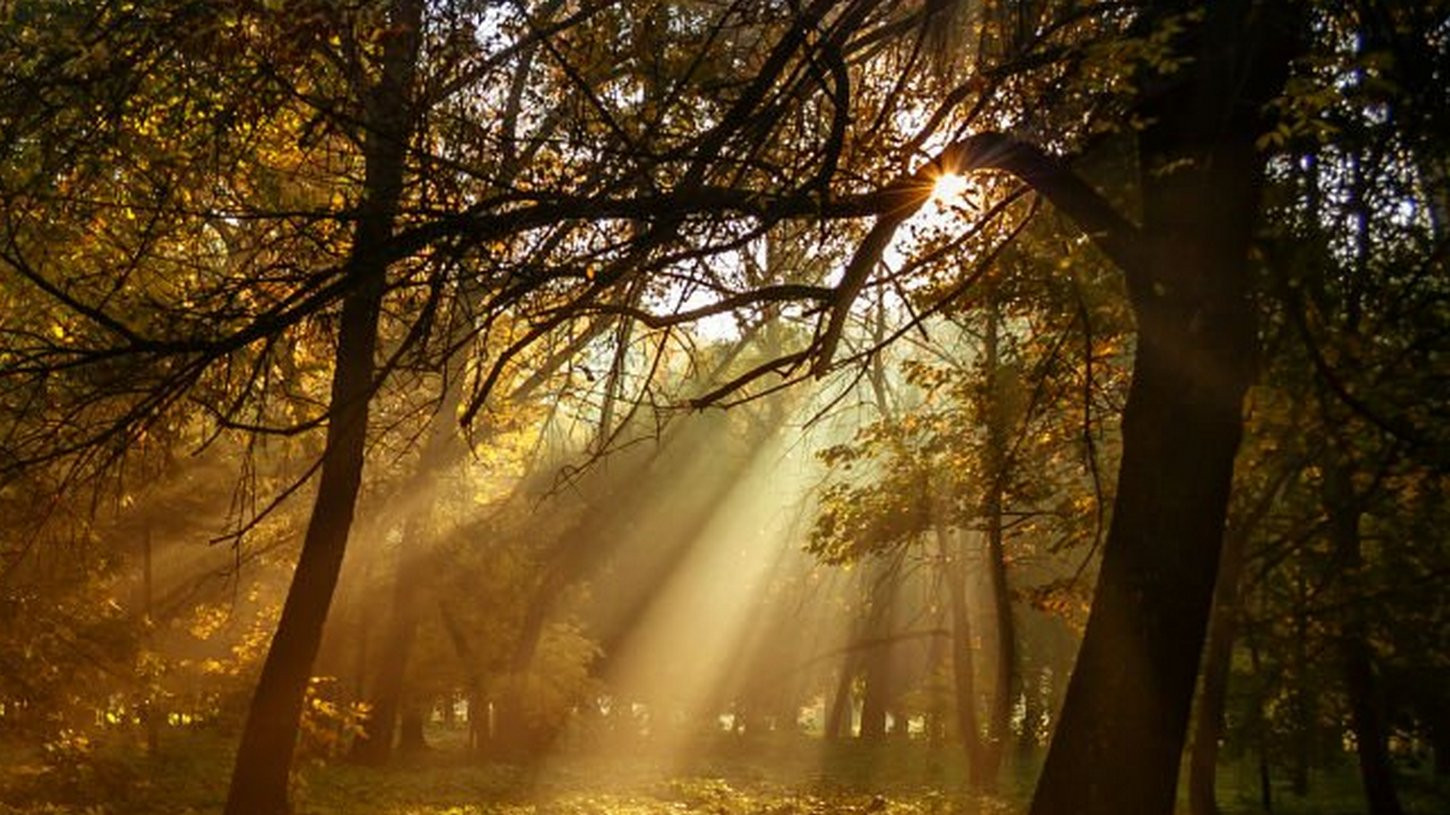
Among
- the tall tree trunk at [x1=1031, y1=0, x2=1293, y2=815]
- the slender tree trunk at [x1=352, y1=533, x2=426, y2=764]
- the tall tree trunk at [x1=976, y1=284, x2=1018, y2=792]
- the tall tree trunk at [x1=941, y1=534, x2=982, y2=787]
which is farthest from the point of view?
the slender tree trunk at [x1=352, y1=533, x2=426, y2=764]

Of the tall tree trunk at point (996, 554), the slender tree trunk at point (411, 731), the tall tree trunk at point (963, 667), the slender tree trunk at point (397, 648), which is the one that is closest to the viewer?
the tall tree trunk at point (996, 554)

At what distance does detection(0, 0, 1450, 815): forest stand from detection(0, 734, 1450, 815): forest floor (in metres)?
0.18

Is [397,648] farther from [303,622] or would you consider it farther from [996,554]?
[303,622]

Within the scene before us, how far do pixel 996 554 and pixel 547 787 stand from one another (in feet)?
→ 33.8

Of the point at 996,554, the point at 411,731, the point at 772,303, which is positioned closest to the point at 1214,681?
the point at 996,554

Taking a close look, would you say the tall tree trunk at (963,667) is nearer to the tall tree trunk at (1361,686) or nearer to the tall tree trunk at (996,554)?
the tall tree trunk at (996,554)

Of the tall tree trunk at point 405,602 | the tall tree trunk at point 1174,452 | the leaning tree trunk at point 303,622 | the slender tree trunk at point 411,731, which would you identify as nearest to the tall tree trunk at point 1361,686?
the tall tree trunk at point 1174,452

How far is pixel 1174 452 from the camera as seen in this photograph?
5602 millimetres

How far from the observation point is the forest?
5309 millimetres

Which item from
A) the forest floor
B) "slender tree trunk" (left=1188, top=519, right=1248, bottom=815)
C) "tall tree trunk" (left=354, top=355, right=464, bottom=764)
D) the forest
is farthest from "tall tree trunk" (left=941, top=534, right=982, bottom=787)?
"tall tree trunk" (left=354, top=355, right=464, bottom=764)

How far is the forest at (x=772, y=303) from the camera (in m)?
5.31

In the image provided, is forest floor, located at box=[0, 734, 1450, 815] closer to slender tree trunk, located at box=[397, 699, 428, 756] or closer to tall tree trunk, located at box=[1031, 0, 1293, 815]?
slender tree trunk, located at box=[397, 699, 428, 756]

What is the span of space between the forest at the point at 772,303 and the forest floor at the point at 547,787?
182mm

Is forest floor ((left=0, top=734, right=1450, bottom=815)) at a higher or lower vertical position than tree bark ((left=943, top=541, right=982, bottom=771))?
lower
